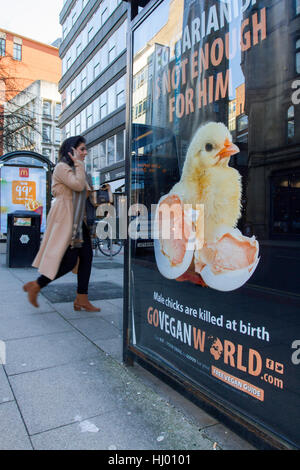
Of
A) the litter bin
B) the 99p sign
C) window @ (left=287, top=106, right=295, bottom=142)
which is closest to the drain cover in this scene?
the litter bin

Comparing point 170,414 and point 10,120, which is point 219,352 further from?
point 10,120

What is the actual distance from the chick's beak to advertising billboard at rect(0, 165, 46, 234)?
31.1 ft

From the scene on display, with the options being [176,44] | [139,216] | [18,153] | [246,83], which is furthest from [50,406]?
[18,153]

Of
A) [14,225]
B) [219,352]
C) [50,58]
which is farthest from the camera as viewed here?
[50,58]

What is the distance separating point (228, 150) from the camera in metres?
2.04

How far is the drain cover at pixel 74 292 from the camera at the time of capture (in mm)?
5613

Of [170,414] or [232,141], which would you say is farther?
[170,414]

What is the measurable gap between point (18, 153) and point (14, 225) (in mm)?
2871

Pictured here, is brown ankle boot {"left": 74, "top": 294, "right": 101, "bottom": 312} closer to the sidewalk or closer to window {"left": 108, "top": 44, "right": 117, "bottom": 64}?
the sidewalk

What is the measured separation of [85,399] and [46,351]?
100cm

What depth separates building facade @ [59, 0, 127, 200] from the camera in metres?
24.8

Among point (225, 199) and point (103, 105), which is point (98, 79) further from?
point (225, 199)

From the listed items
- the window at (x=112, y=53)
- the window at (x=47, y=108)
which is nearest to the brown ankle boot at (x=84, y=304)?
the window at (x=112, y=53)

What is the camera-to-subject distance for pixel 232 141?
2.00 meters
